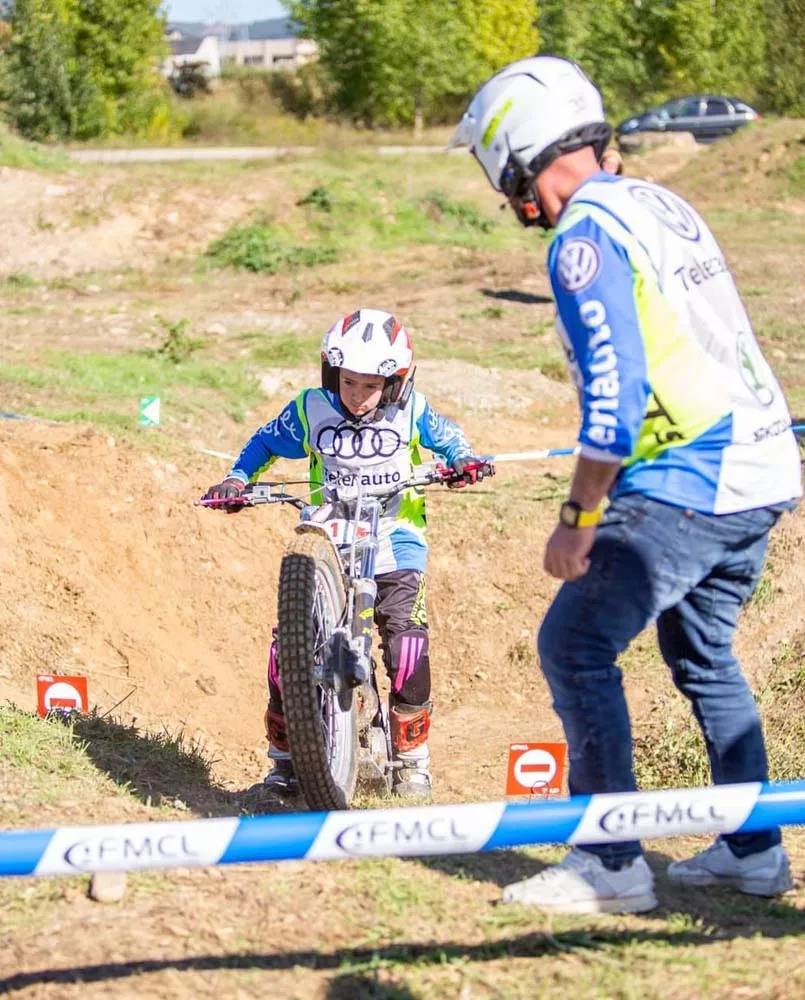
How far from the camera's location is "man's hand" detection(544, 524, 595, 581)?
3596 mm

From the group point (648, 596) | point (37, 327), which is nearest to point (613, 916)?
point (648, 596)

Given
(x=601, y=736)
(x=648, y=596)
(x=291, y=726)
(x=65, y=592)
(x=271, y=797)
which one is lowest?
(x=65, y=592)

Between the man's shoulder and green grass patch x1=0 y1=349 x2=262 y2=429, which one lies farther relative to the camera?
green grass patch x1=0 y1=349 x2=262 y2=429

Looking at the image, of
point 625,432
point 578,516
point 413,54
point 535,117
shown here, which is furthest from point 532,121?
point 413,54

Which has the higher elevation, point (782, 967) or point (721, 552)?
point (721, 552)

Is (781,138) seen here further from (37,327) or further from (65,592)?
(65,592)

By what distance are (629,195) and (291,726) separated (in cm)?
211

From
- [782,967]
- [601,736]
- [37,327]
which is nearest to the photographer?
[782,967]

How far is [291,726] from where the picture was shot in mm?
4645

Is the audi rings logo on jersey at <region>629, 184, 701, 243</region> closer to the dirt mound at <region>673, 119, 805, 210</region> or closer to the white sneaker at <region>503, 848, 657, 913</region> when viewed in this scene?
the white sneaker at <region>503, 848, 657, 913</region>

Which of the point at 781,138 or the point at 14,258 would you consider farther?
the point at 781,138

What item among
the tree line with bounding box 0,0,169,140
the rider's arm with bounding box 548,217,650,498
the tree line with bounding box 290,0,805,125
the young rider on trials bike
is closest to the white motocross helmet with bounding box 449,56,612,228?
the rider's arm with bounding box 548,217,650,498

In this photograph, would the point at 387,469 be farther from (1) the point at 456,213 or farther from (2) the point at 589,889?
(1) the point at 456,213

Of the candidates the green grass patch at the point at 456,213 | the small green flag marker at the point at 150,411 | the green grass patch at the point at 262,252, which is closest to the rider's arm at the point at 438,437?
the small green flag marker at the point at 150,411
